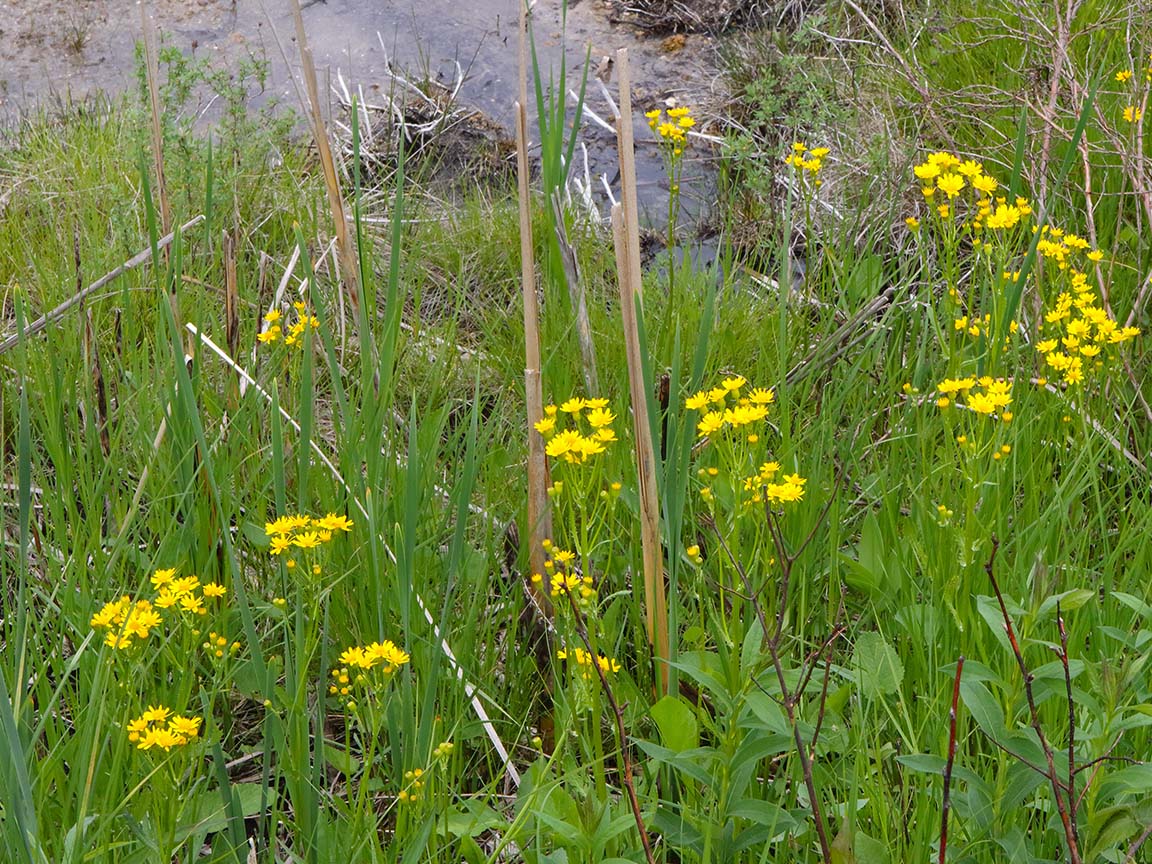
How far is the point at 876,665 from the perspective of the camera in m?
1.55

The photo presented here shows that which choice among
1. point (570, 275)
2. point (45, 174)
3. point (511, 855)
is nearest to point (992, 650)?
point (511, 855)

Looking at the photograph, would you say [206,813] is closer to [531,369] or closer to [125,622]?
[125,622]

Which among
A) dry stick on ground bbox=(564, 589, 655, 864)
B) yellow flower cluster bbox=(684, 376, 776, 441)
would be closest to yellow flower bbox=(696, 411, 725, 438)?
yellow flower cluster bbox=(684, 376, 776, 441)

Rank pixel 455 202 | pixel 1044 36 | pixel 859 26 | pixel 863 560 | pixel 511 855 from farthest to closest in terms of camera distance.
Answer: pixel 859 26, pixel 455 202, pixel 1044 36, pixel 863 560, pixel 511 855

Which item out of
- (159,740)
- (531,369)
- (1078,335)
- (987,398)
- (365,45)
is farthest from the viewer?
(365,45)

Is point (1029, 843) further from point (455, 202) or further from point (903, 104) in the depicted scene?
point (455, 202)

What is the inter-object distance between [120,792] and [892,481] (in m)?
1.38

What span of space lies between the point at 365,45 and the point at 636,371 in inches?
164

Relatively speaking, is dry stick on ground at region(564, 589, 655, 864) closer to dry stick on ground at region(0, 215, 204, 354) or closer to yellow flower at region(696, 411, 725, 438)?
yellow flower at region(696, 411, 725, 438)

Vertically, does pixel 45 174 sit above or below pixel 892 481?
above

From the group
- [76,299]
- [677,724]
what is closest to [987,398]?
[677,724]

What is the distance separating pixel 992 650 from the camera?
65.8 inches

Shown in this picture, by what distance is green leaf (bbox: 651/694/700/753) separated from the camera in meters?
1.42

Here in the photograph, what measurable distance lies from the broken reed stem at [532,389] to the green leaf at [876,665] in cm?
45
